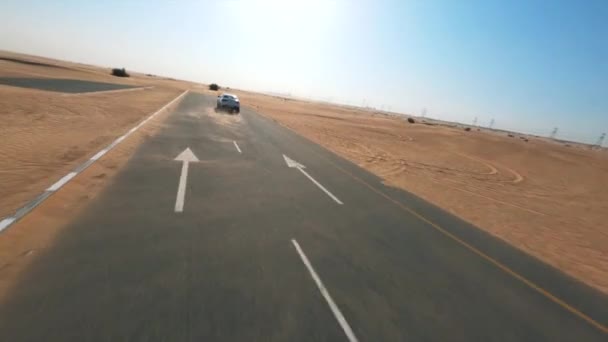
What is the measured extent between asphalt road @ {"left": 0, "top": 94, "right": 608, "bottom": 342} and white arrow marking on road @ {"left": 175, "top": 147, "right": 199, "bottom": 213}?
0.45 feet

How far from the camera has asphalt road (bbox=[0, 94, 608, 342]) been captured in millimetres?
3744

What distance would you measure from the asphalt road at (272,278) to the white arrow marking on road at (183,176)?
0.14 metres

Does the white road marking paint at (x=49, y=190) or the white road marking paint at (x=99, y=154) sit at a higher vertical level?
the white road marking paint at (x=49, y=190)

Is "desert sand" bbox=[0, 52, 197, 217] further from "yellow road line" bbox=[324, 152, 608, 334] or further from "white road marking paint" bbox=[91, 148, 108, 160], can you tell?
"yellow road line" bbox=[324, 152, 608, 334]

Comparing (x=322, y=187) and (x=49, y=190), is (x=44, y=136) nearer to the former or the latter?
(x=49, y=190)

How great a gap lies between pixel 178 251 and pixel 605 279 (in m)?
9.70

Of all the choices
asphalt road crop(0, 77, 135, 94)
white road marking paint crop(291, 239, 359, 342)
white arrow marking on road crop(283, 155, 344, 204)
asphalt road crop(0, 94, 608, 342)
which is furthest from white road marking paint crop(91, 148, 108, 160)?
asphalt road crop(0, 77, 135, 94)

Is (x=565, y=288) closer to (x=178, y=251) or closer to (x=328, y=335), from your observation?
(x=328, y=335)

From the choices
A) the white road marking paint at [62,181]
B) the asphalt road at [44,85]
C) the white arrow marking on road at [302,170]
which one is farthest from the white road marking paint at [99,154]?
the asphalt road at [44,85]

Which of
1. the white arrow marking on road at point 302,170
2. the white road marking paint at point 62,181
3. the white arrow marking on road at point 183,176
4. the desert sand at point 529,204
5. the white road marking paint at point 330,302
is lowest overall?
the desert sand at point 529,204

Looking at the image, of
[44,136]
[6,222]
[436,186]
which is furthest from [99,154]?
[436,186]

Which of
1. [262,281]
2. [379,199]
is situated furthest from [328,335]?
[379,199]

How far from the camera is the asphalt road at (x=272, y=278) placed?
374cm

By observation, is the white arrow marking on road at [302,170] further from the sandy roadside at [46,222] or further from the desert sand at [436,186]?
the sandy roadside at [46,222]
